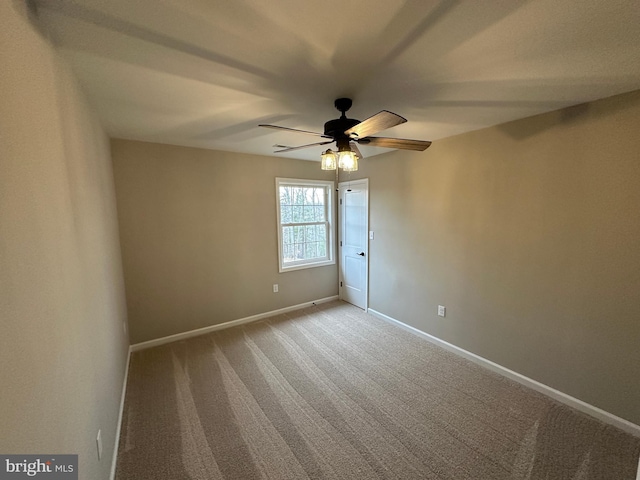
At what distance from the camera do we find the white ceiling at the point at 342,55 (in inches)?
42.8

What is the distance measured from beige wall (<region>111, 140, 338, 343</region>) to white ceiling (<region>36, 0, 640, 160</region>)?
91cm

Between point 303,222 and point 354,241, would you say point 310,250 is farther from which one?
point 354,241

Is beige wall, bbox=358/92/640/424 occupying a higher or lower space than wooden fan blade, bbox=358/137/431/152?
lower

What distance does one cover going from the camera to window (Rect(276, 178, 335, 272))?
13.5 ft

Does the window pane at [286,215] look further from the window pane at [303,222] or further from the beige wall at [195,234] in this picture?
the beige wall at [195,234]

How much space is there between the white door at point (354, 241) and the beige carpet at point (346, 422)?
52.8 inches

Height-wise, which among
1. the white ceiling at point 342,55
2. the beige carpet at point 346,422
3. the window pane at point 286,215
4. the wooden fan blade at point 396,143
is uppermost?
the white ceiling at point 342,55

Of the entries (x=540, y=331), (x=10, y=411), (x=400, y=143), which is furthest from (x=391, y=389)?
(x=10, y=411)

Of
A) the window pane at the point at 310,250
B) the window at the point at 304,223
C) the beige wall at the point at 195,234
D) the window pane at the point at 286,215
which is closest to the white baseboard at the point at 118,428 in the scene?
the beige wall at the point at 195,234

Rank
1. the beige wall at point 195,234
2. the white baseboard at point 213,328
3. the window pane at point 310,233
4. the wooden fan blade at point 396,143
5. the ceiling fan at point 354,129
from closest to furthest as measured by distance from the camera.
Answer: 1. the ceiling fan at point 354,129
2. the wooden fan blade at point 396,143
3. the beige wall at point 195,234
4. the white baseboard at point 213,328
5. the window pane at point 310,233

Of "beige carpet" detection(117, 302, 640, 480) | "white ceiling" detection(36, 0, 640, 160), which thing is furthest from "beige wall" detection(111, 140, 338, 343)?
"white ceiling" detection(36, 0, 640, 160)

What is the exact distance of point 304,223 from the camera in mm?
4336

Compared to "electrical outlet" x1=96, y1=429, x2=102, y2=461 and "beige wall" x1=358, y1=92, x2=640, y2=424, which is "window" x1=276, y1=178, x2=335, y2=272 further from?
"electrical outlet" x1=96, y1=429, x2=102, y2=461

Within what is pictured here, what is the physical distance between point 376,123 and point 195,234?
8.84 feet
